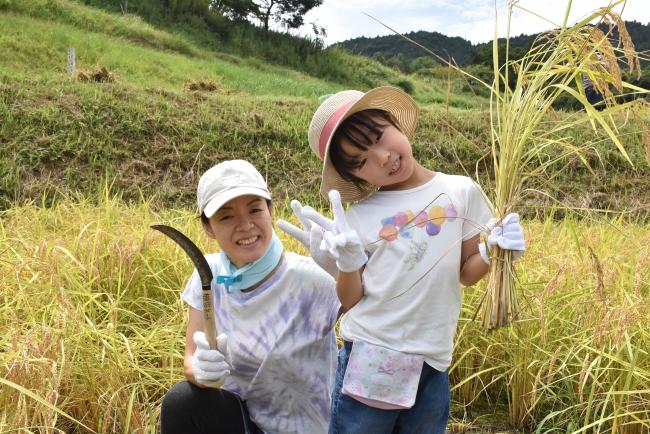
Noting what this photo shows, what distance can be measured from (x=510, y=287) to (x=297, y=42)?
14021mm

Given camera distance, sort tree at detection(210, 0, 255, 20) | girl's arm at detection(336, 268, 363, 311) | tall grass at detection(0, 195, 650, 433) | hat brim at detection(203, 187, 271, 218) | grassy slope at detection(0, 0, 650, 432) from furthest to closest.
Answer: tree at detection(210, 0, 255, 20)
grassy slope at detection(0, 0, 650, 432)
tall grass at detection(0, 195, 650, 433)
hat brim at detection(203, 187, 271, 218)
girl's arm at detection(336, 268, 363, 311)

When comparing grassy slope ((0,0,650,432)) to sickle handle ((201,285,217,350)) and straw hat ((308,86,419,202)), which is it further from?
sickle handle ((201,285,217,350))

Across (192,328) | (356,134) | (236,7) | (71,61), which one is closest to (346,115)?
(356,134)

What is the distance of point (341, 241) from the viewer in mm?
1189

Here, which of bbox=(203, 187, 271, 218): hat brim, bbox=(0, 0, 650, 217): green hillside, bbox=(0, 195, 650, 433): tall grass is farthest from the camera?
bbox=(0, 0, 650, 217): green hillside

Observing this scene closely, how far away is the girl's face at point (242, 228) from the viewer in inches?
58.1

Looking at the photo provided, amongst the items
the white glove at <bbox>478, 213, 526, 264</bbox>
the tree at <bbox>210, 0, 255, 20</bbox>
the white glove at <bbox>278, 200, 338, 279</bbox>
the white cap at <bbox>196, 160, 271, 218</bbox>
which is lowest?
the white glove at <bbox>278, 200, 338, 279</bbox>

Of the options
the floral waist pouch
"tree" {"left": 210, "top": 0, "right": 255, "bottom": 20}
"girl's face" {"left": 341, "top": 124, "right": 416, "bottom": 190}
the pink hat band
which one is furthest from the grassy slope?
"tree" {"left": 210, "top": 0, "right": 255, "bottom": 20}

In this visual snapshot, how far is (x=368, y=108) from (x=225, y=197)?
1.32ft

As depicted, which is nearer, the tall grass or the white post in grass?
the tall grass

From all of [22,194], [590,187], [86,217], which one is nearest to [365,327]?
[86,217]

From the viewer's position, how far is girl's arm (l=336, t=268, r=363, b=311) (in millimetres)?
1299

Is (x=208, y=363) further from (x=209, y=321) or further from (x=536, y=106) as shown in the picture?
(x=536, y=106)

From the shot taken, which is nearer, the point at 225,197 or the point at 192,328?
the point at 225,197
